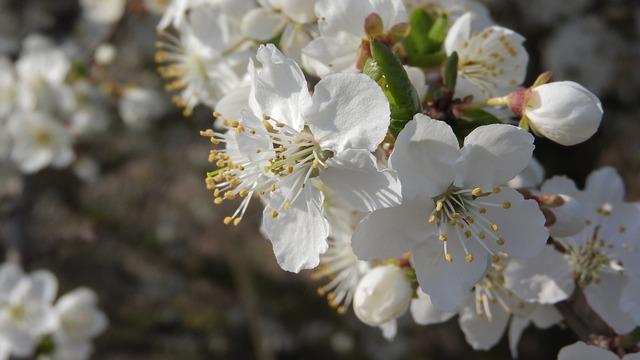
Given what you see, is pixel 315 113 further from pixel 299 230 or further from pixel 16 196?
pixel 16 196

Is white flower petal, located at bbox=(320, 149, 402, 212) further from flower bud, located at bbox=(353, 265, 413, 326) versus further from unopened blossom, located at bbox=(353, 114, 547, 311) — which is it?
flower bud, located at bbox=(353, 265, 413, 326)

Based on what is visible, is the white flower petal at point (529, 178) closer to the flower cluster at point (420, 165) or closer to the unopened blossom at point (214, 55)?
the flower cluster at point (420, 165)

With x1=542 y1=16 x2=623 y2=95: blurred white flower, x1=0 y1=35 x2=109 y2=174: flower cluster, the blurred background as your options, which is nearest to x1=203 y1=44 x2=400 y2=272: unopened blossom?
x1=0 y1=35 x2=109 y2=174: flower cluster

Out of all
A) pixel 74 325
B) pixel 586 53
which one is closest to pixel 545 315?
pixel 74 325

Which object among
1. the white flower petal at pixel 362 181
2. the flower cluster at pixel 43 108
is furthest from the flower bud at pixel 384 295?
the flower cluster at pixel 43 108

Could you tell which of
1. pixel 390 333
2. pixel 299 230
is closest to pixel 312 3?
pixel 299 230

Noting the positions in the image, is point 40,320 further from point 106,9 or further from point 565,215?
point 565,215
